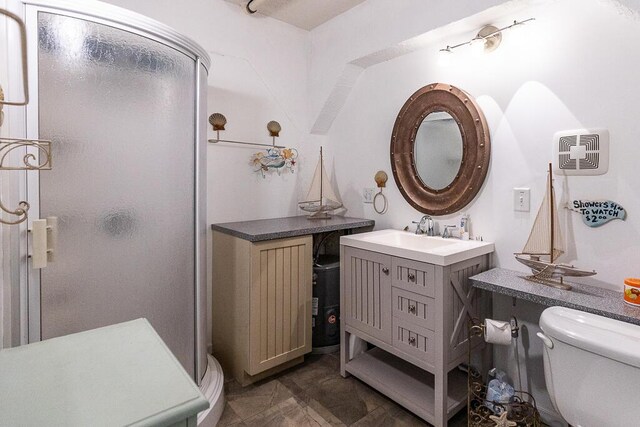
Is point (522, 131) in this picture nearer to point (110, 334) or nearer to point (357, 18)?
point (357, 18)

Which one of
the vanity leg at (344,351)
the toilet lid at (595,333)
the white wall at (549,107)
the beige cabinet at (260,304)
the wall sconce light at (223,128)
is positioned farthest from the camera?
the wall sconce light at (223,128)

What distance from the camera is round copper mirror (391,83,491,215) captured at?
2.00m

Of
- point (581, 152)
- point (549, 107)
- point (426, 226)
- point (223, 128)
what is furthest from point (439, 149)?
point (223, 128)

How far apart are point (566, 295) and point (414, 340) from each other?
711 millimetres

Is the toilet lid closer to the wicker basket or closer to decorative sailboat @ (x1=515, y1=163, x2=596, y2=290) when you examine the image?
decorative sailboat @ (x1=515, y1=163, x2=596, y2=290)

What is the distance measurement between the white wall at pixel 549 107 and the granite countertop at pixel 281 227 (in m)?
0.48

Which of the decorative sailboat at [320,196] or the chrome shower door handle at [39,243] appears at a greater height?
the decorative sailboat at [320,196]

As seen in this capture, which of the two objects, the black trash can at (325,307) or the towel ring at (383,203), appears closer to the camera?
the black trash can at (325,307)

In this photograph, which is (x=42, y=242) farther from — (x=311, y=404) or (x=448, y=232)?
(x=448, y=232)

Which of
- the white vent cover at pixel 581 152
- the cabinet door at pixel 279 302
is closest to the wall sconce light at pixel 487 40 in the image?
the white vent cover at pixel 581 152

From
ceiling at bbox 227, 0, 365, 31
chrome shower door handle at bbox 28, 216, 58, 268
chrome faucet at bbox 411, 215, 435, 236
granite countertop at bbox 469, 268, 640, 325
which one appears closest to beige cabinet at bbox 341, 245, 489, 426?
granite countertop at bbox 469, 268, 640, 325

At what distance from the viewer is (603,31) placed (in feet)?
5.02

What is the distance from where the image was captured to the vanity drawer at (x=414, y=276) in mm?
1677

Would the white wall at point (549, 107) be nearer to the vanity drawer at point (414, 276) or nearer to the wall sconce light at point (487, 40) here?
the wall sconce light at point (487, 40)
